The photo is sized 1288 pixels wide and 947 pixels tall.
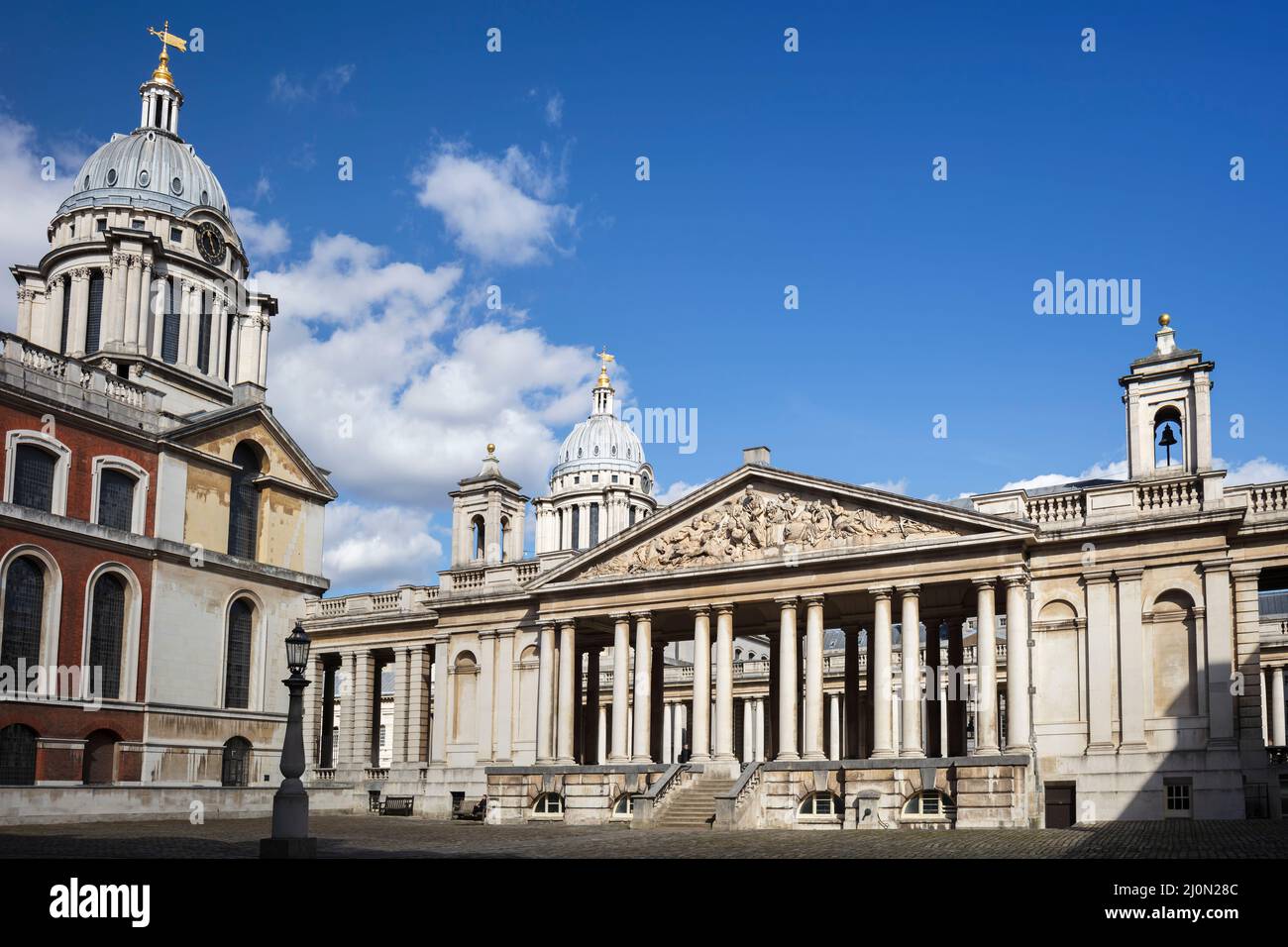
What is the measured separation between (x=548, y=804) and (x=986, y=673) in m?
18.0

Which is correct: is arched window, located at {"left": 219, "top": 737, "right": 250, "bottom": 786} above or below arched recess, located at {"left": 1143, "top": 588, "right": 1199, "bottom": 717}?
below

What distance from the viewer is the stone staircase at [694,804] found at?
45.2m

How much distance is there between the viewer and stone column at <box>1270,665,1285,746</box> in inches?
2478

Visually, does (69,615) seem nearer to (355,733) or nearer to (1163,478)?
(355,733)

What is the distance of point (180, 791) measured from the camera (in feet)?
158

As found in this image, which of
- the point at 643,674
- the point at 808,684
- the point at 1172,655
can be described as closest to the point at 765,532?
the point at 808,684

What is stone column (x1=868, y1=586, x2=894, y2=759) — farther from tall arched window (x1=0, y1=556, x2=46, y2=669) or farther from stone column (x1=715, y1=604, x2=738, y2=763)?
tall arched window (x1=0, y1=556, x2=46, y2=669)

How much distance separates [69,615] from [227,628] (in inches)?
382

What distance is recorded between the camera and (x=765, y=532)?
49.6m

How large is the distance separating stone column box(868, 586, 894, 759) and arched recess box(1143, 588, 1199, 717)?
27.6 ft

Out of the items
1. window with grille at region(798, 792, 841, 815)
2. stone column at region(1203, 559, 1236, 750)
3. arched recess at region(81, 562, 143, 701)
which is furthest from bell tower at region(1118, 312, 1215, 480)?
arched recess at region(81, 562, 143, 701)

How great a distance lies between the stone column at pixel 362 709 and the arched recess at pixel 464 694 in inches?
223
